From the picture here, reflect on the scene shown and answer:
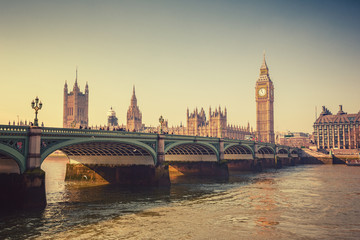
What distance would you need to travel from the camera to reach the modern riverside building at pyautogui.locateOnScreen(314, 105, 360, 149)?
168m

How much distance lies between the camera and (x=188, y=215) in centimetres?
2853

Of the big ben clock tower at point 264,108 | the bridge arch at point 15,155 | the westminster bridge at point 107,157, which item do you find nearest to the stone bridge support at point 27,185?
the westminster bridge at point 107,157

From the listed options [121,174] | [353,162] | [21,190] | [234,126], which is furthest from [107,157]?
[234,126]

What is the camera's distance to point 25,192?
28.0m

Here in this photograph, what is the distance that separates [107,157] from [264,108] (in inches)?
6140

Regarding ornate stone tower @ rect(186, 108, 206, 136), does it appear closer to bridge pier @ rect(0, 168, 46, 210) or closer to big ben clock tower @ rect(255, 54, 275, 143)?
big ben clock tower @ rect(255, 54, 275, 143)

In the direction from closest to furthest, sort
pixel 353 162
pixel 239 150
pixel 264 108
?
1. pixel 239 150
2. pixel 353 162
3. pixel 264 108

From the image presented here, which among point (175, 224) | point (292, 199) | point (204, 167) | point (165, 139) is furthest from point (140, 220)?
point (204, 167)

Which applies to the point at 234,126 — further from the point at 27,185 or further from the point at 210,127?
the point at 27,185

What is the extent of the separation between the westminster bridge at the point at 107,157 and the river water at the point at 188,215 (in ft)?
9.81

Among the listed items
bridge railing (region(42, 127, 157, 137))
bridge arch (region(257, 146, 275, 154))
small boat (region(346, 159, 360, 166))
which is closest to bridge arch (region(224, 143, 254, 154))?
bridge arch (region(257, 146, 275, 154))

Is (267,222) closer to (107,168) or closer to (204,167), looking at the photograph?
(107,168)

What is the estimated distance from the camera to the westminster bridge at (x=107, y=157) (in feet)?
92.2

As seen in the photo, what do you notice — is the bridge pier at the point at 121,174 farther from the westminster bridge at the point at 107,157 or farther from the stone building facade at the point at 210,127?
the stone building facade at the point at 210,127
